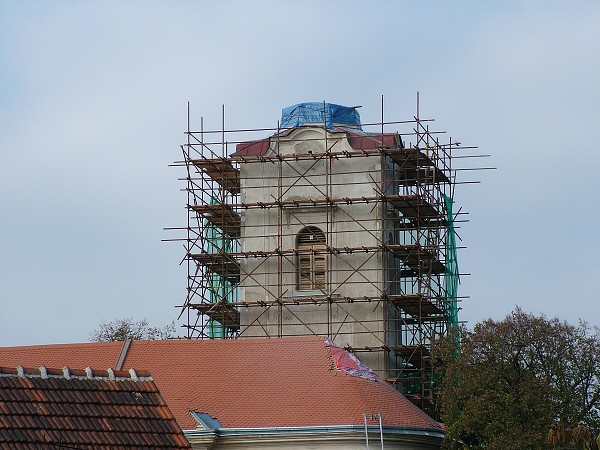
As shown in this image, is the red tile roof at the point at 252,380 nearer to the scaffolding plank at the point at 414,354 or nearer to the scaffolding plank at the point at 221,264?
the scaffolding plank at the point at 414,354

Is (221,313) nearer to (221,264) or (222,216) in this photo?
(221,264)

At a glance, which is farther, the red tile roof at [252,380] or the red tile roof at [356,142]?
the red tile roof at [356,142]

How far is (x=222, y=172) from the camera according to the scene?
174ft

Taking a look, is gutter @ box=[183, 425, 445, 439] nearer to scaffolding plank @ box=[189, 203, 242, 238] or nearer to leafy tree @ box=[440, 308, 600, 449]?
leafy tree @ box=[440, 308, 600, 449]

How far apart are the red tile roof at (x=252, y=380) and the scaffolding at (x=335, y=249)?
697cm

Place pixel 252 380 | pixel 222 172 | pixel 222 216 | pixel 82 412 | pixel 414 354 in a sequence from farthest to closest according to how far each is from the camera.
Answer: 1. pixel 222 172
2. pixel 222 216
3. pixel 414 354
4. pixel 252 380
5. pixel 82 412

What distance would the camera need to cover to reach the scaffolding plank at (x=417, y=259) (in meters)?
49.7

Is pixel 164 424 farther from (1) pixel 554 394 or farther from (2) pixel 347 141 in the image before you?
(2) pixel 347 141

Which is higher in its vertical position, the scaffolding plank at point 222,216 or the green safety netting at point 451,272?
the scaffolding plank at point 222,216

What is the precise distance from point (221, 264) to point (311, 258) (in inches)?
132

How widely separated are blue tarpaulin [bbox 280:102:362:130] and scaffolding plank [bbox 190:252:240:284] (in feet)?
16.7

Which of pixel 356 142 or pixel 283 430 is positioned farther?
pixel 356 142

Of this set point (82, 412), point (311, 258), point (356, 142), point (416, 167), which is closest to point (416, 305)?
point (311, 258)

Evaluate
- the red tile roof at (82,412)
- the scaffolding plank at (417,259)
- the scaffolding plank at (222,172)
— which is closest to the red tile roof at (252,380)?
the scaffolding plank at (417,259)
